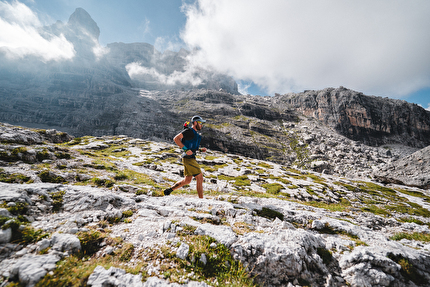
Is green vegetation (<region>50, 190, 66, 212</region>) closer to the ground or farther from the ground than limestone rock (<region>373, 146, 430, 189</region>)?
closer to the ground

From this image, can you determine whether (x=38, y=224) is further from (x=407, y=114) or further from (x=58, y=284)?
(x=407, y=114)

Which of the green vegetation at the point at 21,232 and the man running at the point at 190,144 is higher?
the man running at the point at 190,144

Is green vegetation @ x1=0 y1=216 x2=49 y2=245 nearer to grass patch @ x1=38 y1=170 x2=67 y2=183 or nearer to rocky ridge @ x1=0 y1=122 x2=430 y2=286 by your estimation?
rocky ridge @ x1=0 y1=122 x2=430 y2=286

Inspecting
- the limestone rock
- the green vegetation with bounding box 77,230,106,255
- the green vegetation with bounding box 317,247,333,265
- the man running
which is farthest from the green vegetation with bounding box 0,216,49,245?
the limestone rock

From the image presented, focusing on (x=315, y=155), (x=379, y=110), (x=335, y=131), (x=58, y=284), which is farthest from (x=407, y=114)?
(x=58, y=284)

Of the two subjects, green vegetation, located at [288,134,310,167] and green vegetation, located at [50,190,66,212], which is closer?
green vegetation, located at [50,190,66,212]

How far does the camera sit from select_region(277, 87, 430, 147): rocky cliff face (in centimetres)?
16962

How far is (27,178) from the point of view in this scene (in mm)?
8047

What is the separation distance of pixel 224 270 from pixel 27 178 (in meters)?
10.9

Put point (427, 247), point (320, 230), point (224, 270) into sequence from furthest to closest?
point (320, 230) < point (427, 247) < point (224, 270)

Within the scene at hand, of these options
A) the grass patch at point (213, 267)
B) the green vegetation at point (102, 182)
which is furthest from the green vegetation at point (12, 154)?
the grass patch at point (213, 267)

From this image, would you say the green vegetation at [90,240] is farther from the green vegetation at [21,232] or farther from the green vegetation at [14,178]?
the green vegetation at [14,178]

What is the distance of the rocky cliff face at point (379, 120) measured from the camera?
16962 centimetres

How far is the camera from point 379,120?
175m
